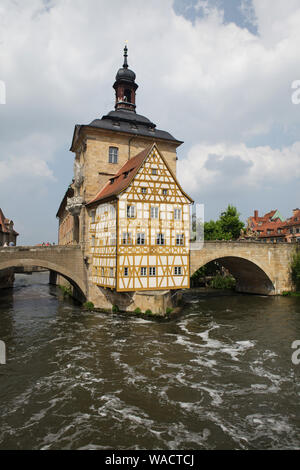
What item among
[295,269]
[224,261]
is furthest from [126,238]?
[295,269]

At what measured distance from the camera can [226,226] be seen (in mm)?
47531

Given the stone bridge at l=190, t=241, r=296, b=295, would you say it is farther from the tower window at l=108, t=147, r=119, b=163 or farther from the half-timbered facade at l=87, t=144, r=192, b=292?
the tower window at l=108, t=147, r=119, b=163

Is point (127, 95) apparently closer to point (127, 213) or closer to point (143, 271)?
point (127, 213)

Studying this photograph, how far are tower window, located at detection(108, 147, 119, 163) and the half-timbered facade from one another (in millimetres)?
3788

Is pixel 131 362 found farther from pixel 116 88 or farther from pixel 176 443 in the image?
pixel 116 88

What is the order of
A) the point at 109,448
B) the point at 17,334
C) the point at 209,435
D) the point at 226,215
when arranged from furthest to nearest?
the point at 226,215 < the point at 17,334 < the point at 209,435 < the point at 109,448

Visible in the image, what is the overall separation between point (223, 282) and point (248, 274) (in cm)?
625

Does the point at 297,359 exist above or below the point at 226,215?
below

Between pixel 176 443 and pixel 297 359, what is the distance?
27.8 feet

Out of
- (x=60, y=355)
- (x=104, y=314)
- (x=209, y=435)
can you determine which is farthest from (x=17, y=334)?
(x=209, y=435)

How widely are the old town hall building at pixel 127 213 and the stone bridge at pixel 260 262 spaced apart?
763 cm

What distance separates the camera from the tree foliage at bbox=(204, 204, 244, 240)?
45.6m

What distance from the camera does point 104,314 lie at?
23078mm

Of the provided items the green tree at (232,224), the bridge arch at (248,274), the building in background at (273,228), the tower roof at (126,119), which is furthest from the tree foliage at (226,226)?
the tower roof at (126,119)
